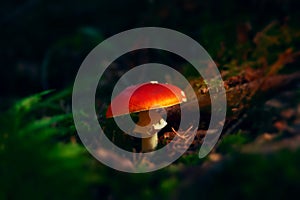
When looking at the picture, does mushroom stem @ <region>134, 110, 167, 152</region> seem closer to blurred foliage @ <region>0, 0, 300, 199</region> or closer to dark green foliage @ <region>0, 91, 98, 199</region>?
blurred foliage @ <region>0, 0, 300, 199</region>

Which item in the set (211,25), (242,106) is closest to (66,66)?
(211,25)

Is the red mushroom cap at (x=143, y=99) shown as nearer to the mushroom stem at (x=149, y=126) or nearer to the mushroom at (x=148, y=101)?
the mushroom at (x=148, y=101)

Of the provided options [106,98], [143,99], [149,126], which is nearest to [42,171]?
[143,99]

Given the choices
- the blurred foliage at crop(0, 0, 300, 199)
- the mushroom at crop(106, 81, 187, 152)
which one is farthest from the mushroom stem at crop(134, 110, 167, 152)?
the blurred foliage at crop(0, 0, 300, 199)

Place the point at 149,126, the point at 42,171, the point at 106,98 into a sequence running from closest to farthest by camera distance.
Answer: the point at 42,171, the point at 149,126, the point at 106,98

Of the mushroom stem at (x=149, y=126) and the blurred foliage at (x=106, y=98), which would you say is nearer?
the blurred foliage at (x=106, y=98)

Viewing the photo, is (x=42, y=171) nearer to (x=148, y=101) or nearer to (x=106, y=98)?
(x=148, y=101)

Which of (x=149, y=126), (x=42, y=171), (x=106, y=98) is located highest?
(x=106, y=98)

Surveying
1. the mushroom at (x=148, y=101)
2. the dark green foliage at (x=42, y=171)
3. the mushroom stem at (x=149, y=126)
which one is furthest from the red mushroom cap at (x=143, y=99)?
the dark green foliage at (x=42, y=171)

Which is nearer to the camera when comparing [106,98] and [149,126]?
[149,126]
